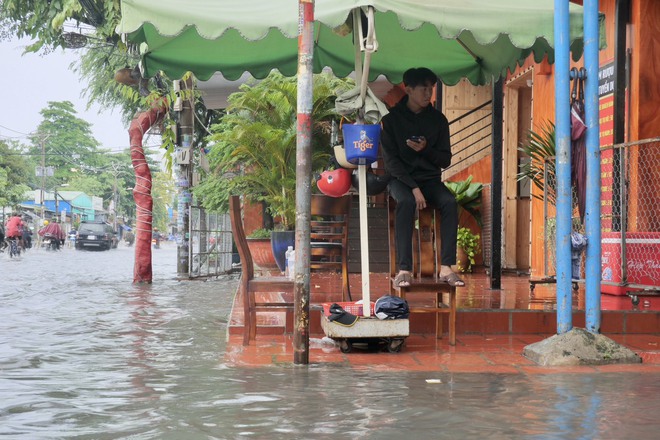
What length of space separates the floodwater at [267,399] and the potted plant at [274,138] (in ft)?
27.9

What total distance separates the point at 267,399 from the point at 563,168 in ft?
9.64

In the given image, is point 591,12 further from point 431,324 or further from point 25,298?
point 25,298

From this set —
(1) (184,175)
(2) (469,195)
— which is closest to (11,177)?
(1) (184,175)

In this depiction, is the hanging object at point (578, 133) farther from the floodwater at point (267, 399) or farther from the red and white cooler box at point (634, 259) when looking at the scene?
the red and white cooler box at point (634, 259)

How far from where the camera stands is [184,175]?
18.6 metres

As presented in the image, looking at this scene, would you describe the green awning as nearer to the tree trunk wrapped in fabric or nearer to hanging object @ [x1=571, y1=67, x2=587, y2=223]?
hanging object @ [x1=571, y1=67, x2=587, y2=223]

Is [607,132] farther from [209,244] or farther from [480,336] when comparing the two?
[209,244]

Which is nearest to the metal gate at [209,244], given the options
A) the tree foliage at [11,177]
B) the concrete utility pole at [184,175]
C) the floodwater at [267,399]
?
the concrete utility pole at [184,175]

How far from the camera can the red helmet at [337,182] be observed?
275 inches

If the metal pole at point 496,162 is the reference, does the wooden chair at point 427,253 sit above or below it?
below

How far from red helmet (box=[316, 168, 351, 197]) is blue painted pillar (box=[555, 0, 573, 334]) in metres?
1.71

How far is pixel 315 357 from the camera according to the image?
242 inches

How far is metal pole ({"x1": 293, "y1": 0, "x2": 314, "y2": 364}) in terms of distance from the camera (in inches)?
227

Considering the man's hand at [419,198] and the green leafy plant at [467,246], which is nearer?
the man's hand at [419,198]
